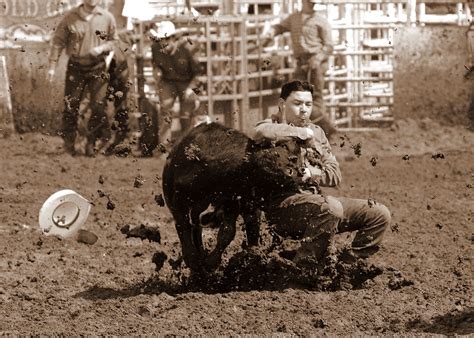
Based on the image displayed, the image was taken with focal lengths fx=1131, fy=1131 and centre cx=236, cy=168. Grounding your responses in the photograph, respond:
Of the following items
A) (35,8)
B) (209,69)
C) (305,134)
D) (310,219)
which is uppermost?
(35,8)

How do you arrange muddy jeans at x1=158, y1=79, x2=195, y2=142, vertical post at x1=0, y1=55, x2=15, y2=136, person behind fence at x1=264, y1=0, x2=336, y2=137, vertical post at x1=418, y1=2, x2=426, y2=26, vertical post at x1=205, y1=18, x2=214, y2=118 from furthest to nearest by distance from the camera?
vertical post at x1=418, y1=2, x2=426, y2=26 → vertical post at x1=0, y1=55, x2=15, y2=136 → person behind fence at x1=264, y1=0, x2=336, y2=137 → vertical post at x1=205, y1=18, x2=214, y2=118 → muddy jeans at x1=158, y1=79, x2=195, y2=142

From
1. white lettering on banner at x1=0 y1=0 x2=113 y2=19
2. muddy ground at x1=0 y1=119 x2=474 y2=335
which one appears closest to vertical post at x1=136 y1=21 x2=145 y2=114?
white lettering on banner at x1=0 y1=0 x2=113 y2=19

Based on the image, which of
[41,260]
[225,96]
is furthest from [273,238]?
[225,96]

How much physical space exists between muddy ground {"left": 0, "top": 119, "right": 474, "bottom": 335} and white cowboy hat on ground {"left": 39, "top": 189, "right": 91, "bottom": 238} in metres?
0.10

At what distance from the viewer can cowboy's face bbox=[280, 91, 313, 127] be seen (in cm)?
768

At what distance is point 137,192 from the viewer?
40.2 feet

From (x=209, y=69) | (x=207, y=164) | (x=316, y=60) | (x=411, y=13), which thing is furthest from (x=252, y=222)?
(x=411, y=13)

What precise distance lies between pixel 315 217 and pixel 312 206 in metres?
0.08

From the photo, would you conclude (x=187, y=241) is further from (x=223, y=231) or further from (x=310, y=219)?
(x=310, y=219)

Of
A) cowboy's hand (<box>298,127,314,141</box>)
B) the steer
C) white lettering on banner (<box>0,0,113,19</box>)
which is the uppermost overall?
white lettering on banner (<box>0,0,113,19</box>)

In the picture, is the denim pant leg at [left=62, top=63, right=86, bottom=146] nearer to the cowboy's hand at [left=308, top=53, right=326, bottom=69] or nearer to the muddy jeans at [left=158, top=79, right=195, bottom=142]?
the muddy jeans at [left=158, top=79, right=195, bottom=142]

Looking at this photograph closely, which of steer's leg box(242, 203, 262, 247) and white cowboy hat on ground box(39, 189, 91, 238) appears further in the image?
white cowboy hat on ground box(39, 189, 91, 238)

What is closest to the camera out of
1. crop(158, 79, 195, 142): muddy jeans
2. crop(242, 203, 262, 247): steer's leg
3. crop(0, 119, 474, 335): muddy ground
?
crop(0, 119, 474, 335): muddy ground

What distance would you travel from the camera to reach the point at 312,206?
7512 mm
